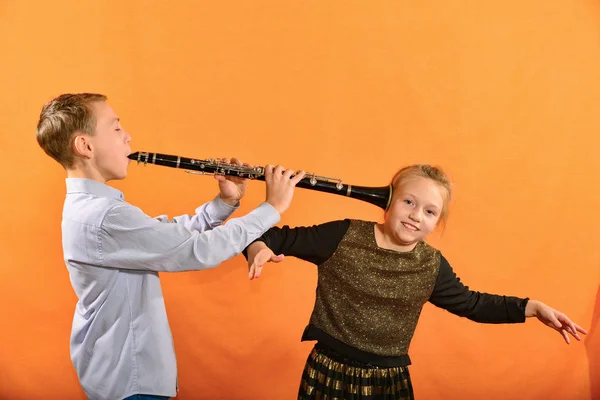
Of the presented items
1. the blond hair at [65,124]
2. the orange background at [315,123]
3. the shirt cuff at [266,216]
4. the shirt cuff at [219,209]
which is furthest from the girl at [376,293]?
the orange background at [315,123]

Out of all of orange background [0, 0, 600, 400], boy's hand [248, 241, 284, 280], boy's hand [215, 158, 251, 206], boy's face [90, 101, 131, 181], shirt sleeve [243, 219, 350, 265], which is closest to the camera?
boy's hand [248, 241, 284, 280]

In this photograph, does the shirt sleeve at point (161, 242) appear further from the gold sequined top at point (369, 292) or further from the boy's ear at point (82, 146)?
the gold sequined top at point (369, 292)

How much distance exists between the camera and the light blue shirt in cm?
158

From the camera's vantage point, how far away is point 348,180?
271 centimetres

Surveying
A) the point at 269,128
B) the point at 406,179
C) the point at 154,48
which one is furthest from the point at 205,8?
the point at 406,179

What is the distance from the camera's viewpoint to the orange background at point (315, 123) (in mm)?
2617

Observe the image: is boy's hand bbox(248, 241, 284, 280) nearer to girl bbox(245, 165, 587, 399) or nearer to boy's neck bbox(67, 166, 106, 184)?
girl bbox(245, 165, 587, 399)

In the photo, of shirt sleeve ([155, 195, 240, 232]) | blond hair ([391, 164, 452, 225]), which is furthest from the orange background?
blond hair ([391, 164, 452, 225])

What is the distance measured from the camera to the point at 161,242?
158 centimetres

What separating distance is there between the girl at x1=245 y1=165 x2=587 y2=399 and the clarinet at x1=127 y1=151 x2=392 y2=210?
7cm

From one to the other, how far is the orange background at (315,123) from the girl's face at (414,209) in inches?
35.5

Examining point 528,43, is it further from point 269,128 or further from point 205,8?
point 205,8

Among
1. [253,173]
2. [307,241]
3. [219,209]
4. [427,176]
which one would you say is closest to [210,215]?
[219,209]

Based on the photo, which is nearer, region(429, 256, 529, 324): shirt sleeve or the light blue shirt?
the light blue shirt
